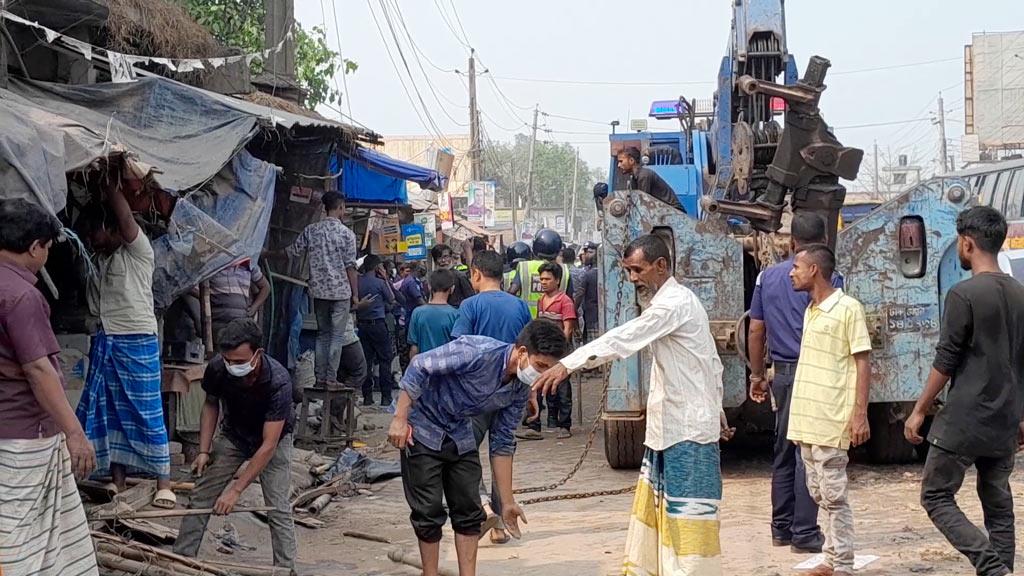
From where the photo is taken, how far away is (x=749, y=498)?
302 inches

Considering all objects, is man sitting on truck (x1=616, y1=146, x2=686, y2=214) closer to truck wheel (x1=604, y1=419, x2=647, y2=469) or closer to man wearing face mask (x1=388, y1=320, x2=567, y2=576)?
truck wheel (x1=604, y1=419, x2=647, y2=469)

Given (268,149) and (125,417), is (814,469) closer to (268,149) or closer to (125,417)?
(125,417)

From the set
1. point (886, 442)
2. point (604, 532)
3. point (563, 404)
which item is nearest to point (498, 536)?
point (604, 532)

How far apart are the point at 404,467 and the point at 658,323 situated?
1.44 meters

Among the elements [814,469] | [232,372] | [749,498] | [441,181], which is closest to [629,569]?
[814,469]

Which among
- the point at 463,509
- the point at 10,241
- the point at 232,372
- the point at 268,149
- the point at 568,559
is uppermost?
the point at 268,149

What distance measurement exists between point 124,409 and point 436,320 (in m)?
2.09

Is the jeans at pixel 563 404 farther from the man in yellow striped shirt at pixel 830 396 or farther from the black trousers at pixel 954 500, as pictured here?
the black trousers at pixel 954 500

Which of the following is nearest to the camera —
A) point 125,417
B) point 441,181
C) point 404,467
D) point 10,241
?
point 10,241

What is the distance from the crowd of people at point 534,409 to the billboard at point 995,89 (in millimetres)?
34980

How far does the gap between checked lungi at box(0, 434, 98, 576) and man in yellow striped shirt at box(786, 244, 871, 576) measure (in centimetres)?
336

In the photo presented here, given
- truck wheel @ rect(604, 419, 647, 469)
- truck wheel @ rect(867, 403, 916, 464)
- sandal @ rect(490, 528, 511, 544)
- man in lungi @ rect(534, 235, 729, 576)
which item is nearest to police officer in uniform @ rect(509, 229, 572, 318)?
truck wheel @ rect(604, 419, 647, 469)

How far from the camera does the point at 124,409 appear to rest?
6777mm

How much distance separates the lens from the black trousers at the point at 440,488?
17.3ft
